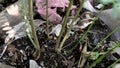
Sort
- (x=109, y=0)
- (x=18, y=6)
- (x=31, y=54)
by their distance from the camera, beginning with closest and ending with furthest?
(x=109, y=0), (x=31, y=54), (x=18, y=6)

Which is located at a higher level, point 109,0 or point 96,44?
point 109,0

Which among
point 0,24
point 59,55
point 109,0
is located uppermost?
point 109,0

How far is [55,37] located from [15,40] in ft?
0.60

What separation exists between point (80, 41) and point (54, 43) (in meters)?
0.12

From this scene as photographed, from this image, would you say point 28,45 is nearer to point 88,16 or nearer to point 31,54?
point 31,54

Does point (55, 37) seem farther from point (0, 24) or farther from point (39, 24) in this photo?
point (0, 24)

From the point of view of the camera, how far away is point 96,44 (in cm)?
154

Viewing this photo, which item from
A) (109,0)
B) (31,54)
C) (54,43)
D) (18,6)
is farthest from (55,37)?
(109,0)

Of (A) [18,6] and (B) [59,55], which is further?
(A) [18,6]

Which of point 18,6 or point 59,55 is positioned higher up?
point 18,6

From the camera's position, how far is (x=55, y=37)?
152 centimetres

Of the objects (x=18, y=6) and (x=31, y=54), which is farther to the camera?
(x=18, y=6)

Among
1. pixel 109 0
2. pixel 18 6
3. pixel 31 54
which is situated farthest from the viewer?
pixel 18 6

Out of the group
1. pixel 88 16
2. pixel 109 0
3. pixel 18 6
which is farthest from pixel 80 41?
pixel 109 0
